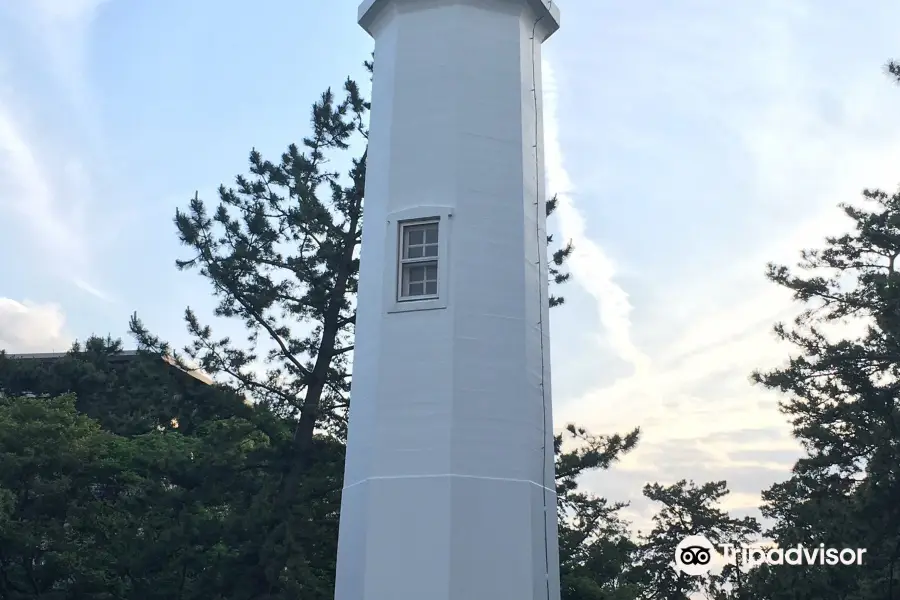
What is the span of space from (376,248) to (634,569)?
13.8m

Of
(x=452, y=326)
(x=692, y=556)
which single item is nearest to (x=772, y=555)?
(x=692, y=556)

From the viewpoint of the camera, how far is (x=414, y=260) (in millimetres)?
9016

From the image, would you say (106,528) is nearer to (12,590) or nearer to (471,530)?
(12,590)

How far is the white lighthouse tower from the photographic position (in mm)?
8078

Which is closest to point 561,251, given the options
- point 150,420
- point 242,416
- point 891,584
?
point 242,416

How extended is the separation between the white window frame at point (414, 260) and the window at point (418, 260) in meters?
0.01

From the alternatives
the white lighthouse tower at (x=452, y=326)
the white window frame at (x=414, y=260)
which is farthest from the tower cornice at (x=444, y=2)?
the white window frame at (x=414, y=260)

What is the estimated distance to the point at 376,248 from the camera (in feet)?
30.6

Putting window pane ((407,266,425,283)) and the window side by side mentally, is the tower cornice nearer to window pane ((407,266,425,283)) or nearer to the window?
the window

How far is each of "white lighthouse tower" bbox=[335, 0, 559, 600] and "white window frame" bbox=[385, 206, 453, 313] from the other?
0.01 metres

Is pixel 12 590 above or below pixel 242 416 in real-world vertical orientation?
below

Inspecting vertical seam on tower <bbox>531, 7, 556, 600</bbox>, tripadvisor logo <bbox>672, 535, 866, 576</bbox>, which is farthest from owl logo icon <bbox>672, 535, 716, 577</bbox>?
vertical seam on tower <bbox>531, 7, 556, 600</bbox>

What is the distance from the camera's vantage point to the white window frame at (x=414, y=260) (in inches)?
344

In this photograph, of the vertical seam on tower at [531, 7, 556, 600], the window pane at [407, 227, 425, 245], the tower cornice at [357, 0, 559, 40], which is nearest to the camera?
the vertical seam on tower at [531, 7, 556, 600]
